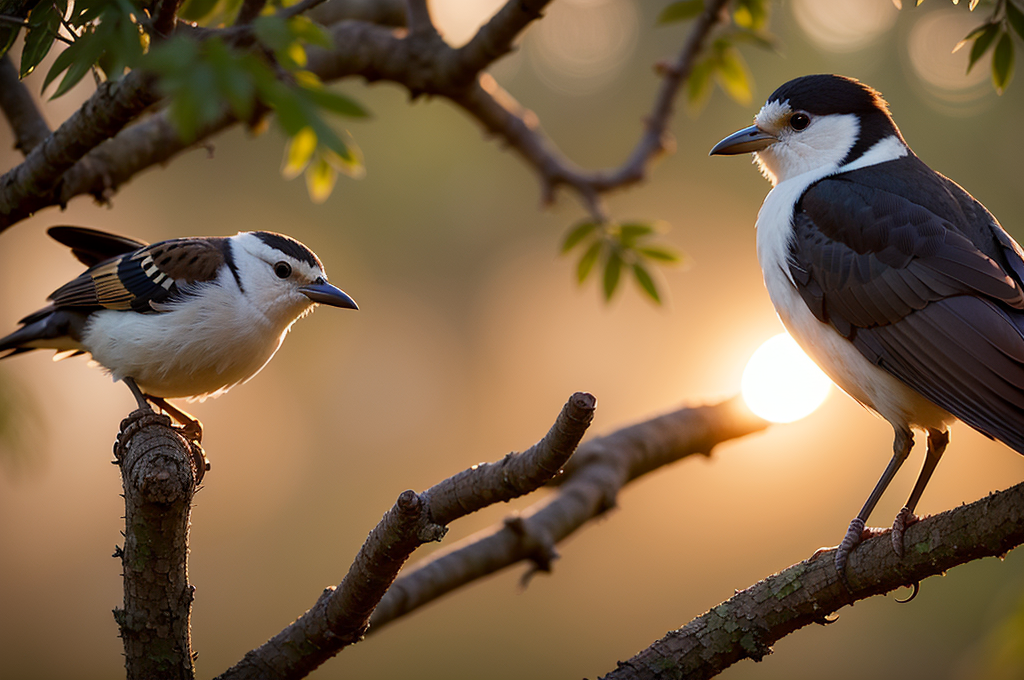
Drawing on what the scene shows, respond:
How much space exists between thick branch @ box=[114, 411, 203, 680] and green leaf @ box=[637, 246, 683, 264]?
6.70ft

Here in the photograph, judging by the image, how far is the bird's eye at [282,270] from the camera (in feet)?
10.6

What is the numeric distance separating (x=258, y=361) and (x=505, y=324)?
8.18 metres

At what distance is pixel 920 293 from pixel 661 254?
1.20 m

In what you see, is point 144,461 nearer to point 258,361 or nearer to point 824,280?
point 258,361

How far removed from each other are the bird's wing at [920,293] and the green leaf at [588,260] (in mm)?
970

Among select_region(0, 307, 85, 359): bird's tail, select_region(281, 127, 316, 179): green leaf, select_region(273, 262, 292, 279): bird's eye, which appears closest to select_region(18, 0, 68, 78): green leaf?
select_region(281, 127, 316, 179): green leaf

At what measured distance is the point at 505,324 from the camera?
11.3 metres

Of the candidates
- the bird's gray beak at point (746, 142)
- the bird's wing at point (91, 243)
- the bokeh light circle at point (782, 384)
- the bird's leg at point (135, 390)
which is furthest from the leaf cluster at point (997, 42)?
the bird's wing at point (91, 243)

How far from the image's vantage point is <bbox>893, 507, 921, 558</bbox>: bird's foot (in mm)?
2328

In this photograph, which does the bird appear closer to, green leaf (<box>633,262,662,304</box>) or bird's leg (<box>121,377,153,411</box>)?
green leaf (<box>633,262,662,304</box>)

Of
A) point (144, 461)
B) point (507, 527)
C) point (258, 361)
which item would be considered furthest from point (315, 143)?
point (507, 527)

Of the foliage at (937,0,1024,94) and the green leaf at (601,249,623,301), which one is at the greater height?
the green leaf at (601,249,623,301)

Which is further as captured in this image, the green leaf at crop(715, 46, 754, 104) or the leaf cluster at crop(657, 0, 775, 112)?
the green leaf at crop(715, 46, 754, 104)

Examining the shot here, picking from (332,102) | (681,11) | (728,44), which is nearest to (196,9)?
(332,102)
